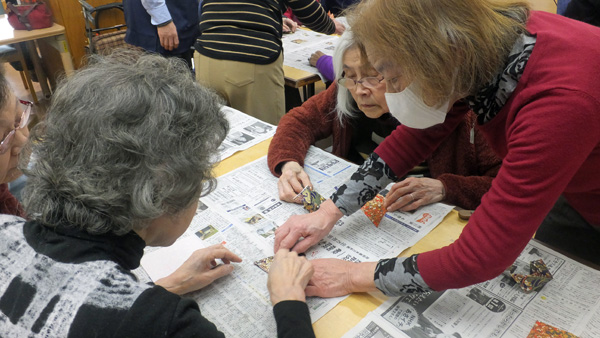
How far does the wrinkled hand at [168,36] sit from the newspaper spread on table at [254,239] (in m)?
2.11

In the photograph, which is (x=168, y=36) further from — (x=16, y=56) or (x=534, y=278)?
(x=534, y=278)

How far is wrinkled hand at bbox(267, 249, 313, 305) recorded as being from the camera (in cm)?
100

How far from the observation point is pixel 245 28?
2.22m

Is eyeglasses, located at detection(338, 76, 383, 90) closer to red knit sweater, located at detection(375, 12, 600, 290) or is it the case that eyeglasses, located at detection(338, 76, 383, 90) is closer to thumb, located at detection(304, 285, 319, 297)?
red knit sweater, located at detection(375, 12, 600, 290)

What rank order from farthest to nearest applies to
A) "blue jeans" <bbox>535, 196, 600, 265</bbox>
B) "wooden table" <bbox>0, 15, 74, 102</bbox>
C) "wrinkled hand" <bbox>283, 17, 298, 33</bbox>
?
"wooden table" <bbox>0, 15, 74, 102</bbox> → "wrinkled hand" <bbox>283, 17, 298, 33</bbox> → "blue jeans" <bbox>535, 196, 600, 265</bbox>

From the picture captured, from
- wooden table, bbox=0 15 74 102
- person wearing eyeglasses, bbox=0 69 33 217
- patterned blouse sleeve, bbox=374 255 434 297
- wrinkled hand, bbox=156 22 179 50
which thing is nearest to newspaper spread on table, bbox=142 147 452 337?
patterned blouse sleeve, bbox=374 255 434 297

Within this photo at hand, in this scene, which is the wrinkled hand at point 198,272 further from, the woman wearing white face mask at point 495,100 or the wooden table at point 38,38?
the wooden table at point 38,38

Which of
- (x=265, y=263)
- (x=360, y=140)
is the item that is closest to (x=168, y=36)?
(x=360, y=140)

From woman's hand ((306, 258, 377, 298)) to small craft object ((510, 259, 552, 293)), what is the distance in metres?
0.36

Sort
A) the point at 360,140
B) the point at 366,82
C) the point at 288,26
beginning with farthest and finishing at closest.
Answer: the point at 288,26
the point at 360,140
the point at 366,82

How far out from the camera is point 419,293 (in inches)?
40.4

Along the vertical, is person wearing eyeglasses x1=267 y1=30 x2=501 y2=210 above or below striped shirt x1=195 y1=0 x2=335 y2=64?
below

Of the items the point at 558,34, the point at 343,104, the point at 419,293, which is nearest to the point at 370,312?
the point at 419,293

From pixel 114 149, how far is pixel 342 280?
0.63 metres
